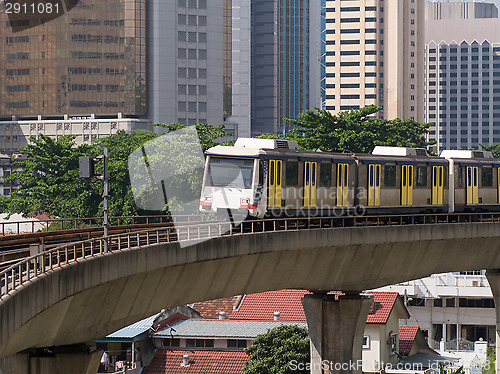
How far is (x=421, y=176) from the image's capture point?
51.0 m

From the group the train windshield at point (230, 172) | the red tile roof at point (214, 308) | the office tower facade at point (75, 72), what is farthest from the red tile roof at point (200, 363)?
the office tower facade at point (75, 72)

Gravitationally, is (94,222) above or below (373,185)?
below

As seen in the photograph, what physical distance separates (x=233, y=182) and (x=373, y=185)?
9143mm

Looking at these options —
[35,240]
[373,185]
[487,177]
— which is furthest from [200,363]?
[35,240]

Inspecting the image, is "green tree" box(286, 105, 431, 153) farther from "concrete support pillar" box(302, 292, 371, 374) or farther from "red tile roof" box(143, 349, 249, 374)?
"concrete support pillar" box(302, 292, 371, 374)

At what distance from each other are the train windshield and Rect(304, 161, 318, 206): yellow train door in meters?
3.54

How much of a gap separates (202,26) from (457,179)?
139m

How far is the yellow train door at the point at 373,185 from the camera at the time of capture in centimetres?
4775

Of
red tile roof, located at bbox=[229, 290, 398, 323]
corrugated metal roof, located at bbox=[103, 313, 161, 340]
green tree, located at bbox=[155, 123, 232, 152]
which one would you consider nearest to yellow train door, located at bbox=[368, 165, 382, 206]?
red tile roof, located at bbox=[229, 290, 398, 323]

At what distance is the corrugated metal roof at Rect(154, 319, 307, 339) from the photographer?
6316 centimetres

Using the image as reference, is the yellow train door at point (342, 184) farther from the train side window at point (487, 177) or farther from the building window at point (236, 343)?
the building window at point (236, 343)

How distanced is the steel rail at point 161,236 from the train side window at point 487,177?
70.7 inches

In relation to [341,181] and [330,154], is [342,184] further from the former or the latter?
[330,154]

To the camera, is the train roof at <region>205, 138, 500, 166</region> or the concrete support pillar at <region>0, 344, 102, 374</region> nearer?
the concrete support pillar at <region>0, 344, 102, 374</region>
